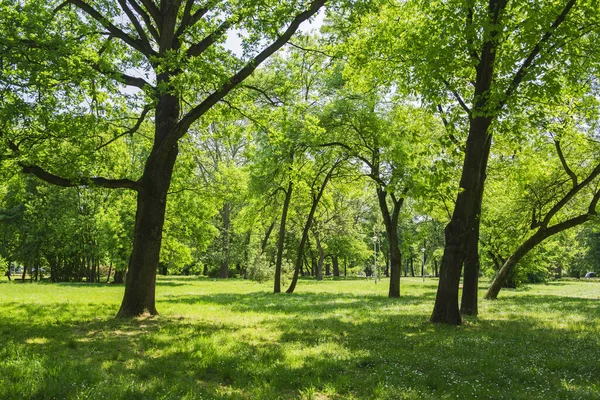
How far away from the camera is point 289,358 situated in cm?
758

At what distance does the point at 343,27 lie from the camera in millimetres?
13664

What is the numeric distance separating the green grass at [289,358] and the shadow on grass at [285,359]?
0.07 ft

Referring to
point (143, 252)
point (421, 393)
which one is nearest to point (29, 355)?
point (143, 252)

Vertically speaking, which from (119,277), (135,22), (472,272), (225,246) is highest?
(135,22)

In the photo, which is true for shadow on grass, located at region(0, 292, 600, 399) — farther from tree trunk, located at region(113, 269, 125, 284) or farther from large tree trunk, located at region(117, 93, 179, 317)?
tree trunk, located at region(113, 269, 125, 284)

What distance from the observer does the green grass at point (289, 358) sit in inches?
231

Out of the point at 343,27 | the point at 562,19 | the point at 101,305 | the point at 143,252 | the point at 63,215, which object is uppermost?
the point at 343,27

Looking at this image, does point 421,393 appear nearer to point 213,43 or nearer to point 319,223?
point 213,43

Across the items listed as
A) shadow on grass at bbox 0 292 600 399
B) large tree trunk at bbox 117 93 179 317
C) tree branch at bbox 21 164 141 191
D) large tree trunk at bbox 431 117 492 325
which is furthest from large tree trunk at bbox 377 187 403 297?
tree branch at bbox 21 164 141 191

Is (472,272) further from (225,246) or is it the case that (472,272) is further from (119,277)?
(225,246)

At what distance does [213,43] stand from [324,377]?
10609mm

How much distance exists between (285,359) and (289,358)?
0.08 meters

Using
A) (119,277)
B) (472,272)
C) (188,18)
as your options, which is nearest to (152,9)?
(188,18)

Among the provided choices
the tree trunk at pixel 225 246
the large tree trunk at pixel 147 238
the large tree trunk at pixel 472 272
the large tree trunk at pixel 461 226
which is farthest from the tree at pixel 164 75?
the tree trunk at pixel 225 246
